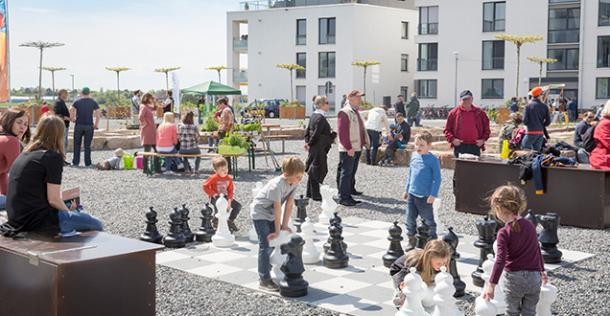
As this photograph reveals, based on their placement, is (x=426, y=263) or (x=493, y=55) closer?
(x=426, y=263)

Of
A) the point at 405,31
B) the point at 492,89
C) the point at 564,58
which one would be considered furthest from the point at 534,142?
the point at 405,31

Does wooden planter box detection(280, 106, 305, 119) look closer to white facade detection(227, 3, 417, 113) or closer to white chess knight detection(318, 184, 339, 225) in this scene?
white facade detection(227, 3, 417, 113)

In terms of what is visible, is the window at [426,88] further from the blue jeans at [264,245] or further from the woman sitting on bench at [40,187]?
the woman sitting on bench at [40,187]

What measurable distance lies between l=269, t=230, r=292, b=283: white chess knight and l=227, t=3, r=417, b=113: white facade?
50.7 meters

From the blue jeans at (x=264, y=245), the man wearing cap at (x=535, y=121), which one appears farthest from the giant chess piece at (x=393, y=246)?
the man wearing cap at (x=535, y=121)

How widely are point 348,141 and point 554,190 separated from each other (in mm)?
3036

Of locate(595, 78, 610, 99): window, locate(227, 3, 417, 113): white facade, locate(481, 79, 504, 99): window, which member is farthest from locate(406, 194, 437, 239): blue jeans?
locate(227, 3, 417, 113): white facade

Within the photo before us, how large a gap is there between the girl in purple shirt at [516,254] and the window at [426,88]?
49729 mm

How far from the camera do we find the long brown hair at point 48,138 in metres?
5.68

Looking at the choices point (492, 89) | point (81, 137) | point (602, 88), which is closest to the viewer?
point (81, 137)

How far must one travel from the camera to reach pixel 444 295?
5176mm

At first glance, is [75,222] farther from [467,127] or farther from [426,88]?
[426,88]

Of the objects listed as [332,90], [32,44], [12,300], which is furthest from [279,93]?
[12,300]

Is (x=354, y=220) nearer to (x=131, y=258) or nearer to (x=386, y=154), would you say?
(x=131, y=258)
